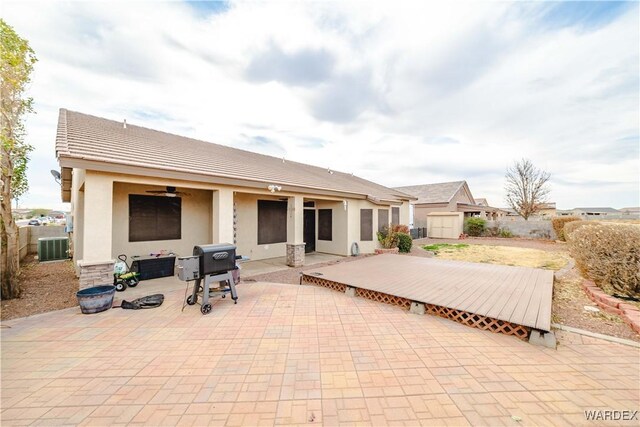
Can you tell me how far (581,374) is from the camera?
292 centimetres

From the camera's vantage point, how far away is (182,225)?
8969 mm

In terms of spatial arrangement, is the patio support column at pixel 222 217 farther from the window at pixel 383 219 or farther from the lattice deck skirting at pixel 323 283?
the window at pixel 383 219

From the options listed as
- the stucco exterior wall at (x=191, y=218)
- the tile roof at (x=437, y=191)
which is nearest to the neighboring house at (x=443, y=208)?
the tile roof at (x=437, y=191)

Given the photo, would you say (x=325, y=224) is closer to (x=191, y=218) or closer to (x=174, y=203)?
(x=191, y=218)

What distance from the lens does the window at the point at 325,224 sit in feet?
41.6

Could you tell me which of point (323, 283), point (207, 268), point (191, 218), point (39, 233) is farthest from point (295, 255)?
point (39, 233)

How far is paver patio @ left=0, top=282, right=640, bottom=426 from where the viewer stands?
2.32 metres

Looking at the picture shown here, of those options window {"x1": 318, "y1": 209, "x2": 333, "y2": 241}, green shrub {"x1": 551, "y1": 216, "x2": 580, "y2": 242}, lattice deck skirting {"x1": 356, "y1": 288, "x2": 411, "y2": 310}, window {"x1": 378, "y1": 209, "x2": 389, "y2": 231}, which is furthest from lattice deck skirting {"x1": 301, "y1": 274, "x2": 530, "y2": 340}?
green shrub {"x1": 551, "y1": 216, "x2": 580, "y2": 242}

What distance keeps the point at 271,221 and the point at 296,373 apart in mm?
8822

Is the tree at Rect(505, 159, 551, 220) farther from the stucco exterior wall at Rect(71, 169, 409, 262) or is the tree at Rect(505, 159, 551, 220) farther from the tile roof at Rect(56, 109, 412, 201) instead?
the tile roof at Rect(56, 109, 412, 201)

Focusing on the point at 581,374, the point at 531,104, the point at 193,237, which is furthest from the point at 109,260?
the point at 531,104

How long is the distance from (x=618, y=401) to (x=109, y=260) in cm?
863

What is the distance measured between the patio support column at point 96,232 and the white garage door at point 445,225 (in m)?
21.9

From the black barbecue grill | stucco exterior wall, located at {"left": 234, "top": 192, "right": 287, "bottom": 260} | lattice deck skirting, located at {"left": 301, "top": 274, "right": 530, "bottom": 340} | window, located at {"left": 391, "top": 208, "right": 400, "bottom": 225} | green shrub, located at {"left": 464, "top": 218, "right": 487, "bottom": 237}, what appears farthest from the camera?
green shrub, located at {"left": 464, "top": 218, "right": 487, "bottom": 237}
